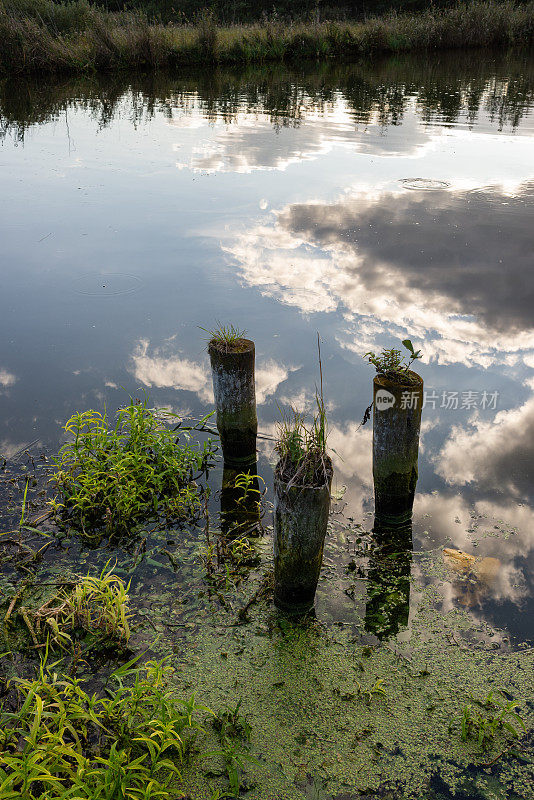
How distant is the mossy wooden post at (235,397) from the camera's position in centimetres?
376

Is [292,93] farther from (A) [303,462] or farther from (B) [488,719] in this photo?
(B) [488,719]

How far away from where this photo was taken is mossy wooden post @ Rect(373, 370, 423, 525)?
3215mm

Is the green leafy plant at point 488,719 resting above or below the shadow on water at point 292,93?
below

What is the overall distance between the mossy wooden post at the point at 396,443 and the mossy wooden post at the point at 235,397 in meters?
0.92

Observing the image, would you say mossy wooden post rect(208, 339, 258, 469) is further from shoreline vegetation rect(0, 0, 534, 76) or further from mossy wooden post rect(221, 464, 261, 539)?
shoreline vegetation rect(0, 0, 534, 76)

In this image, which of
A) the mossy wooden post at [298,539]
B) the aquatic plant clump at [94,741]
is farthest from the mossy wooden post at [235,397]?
the aquatic plant clump at [94,741]

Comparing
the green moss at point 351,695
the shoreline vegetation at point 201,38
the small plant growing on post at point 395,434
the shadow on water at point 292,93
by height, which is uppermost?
the shoreline vegetation at point 201,38

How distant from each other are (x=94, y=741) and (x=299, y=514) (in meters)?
1.25

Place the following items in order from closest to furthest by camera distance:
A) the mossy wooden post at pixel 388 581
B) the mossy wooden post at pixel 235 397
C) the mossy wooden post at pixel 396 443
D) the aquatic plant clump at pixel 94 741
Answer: the aquatic plant clump at pixel 94 741 → the mossy wooden post at pixel 388 581 → the mossy wooden post at pixel 396 443 → the mossy wooden post at pixel 235 397

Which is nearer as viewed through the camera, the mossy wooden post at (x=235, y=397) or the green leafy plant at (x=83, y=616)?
the green leafy plant at (x=83, y=616)

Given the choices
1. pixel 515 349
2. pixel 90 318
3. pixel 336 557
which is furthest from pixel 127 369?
pixel 515 349

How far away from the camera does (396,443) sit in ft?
10.9

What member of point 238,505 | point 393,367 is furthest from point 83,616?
point 393,367

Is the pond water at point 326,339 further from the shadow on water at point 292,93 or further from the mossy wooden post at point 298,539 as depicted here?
the shadow on water at point 292,93
